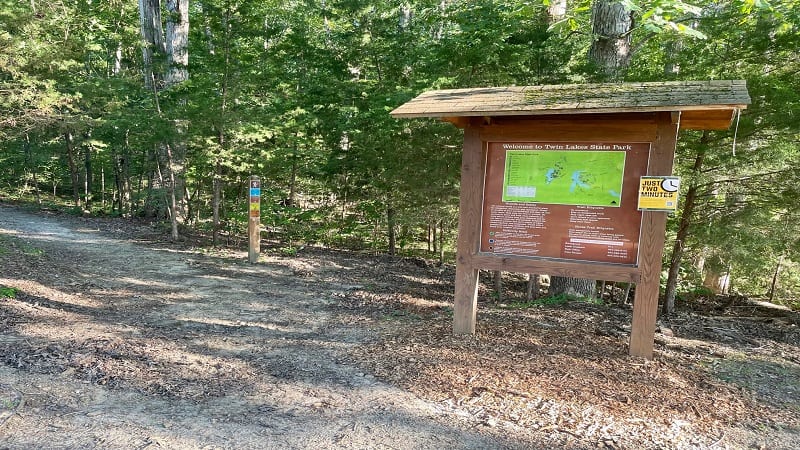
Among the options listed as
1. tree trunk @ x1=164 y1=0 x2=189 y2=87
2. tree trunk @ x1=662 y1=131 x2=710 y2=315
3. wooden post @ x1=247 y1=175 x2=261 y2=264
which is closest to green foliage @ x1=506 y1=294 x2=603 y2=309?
tree trunk @ x1=662 y1=131 x2=710 y2=315

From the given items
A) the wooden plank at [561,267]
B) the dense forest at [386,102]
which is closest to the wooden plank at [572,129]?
the dense forest at [386,102]

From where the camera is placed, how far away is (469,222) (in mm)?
5469

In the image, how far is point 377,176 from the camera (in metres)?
11.2

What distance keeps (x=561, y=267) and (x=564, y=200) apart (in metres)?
0.68

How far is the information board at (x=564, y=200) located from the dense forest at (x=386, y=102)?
1.18 m

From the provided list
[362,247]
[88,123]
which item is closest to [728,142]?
[362,247]

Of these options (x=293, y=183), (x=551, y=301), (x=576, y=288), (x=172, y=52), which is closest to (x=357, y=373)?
(x=551, y=301)

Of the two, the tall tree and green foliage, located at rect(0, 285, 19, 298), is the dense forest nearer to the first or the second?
the tall tree

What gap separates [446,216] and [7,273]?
23.7ft

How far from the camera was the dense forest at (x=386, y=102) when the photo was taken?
686cm

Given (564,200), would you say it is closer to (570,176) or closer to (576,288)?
(570,176)

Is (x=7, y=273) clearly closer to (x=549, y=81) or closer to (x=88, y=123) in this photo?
(x=88, y=123)

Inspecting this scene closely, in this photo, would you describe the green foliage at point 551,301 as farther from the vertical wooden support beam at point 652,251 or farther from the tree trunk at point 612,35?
the tree trunk at point 612,35

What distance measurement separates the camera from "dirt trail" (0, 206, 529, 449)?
3172 mm
